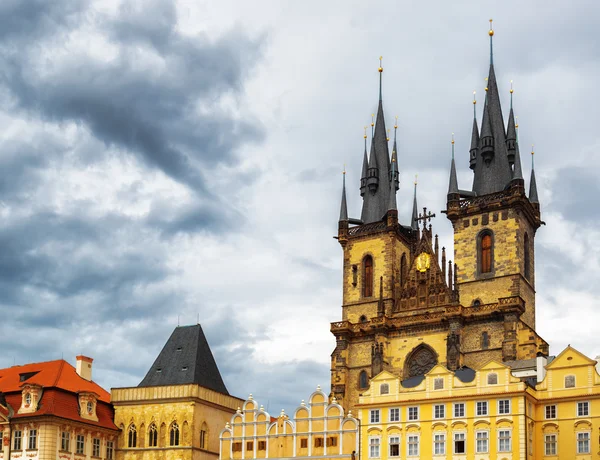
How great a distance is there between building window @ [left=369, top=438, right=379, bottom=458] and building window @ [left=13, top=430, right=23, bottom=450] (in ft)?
77.7

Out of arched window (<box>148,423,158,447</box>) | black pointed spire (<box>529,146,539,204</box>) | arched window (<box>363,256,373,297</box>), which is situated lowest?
arched window (<box>148,423,158,447</box>)

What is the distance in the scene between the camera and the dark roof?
7031 cm

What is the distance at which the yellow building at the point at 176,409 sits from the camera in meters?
67.5

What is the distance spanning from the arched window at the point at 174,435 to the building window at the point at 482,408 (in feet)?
71.4

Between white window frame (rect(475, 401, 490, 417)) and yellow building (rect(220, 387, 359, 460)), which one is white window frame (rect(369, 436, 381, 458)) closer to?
yellow building (rect(220, 387, 359, 460))

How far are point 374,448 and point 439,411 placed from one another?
16.3 ft

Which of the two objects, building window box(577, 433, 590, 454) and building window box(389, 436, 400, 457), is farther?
building window box(389, 436, 400, 457)

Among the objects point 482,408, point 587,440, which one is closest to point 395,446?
point 482,408

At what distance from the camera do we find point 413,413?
6025cm

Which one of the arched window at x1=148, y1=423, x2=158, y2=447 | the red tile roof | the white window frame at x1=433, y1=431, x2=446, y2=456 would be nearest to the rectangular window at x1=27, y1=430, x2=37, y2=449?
the red tile roof

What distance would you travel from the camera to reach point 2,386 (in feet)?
230

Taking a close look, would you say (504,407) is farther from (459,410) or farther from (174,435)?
(174,435)

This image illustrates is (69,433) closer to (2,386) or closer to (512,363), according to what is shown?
(2,386)

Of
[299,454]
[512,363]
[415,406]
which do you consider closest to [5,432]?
[299,454]
